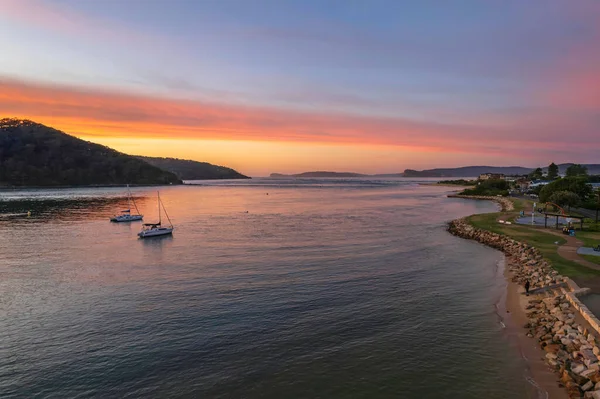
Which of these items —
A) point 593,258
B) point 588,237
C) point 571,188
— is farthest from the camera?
point 571,188

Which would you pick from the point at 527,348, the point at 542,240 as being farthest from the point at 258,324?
the point at 542,240

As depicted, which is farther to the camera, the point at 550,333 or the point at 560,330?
the point at 550,333

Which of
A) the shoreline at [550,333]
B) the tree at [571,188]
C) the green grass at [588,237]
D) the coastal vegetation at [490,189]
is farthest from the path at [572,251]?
the coastal vegetation at [490,189]

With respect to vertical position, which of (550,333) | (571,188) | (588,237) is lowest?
(550,333)

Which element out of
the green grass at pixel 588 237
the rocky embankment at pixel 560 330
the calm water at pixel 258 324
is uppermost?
the green grass at pixel 588 237

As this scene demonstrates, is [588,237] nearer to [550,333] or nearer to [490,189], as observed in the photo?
[550,333]

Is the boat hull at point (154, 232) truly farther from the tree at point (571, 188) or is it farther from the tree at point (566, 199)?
the tree at point (571, 188)
